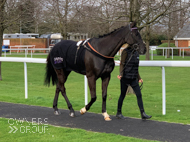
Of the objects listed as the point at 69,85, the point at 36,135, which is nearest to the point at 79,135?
the point at 36,135

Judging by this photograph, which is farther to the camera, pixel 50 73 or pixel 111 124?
pixel 50 73

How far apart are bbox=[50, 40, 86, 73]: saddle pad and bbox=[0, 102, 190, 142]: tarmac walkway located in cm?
99

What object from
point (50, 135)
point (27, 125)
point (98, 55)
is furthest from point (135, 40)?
point (27, 125)

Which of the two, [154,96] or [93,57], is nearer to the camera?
[93,57]

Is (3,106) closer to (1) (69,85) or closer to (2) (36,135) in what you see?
(2) (36,135)

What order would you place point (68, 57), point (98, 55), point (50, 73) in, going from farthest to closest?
point (50, 73)
point (68, 57)
point (98, 55)

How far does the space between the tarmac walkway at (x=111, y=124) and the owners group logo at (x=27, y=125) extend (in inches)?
4.9

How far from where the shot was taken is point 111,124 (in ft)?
19.1

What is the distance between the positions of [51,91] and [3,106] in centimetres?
358

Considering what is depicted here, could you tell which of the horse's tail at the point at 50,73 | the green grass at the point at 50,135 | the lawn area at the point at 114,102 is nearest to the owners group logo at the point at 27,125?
the green grass at the point at 50,135

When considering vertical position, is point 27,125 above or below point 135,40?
below

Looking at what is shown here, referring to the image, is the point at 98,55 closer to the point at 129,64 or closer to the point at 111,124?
the point at 129,64

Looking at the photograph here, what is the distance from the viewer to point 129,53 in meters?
6.05

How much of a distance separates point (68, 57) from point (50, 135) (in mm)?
2149
